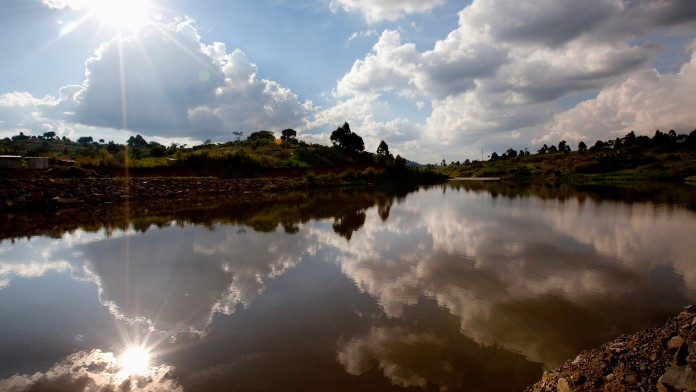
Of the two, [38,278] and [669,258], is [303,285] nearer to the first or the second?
[38,278]

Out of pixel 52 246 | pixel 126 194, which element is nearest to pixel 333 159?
pixel 126 194

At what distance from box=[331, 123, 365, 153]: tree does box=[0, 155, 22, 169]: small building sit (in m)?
63.2

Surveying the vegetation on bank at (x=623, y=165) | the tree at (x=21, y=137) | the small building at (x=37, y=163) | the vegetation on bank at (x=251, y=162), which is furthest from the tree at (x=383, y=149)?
the tree at (x=21, y=137)

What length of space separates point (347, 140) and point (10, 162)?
64176 mm

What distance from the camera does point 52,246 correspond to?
14.9m

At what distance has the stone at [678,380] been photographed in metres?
3.90

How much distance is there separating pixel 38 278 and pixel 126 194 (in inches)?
961

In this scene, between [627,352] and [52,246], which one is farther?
[52,246]

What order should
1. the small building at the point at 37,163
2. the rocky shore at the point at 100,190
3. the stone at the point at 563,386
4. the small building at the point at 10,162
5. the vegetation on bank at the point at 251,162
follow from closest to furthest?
the stone at the point at 563,386 < the rocky shore at the point at 100,190 < the small building at the point at 10,162 < the small building at the point at 37,163 < the vegetation on bank at the point at 251,162

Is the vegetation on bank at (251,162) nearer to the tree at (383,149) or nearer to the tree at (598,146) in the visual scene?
the tree at (383,149)

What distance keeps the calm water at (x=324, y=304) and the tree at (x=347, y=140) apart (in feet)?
230

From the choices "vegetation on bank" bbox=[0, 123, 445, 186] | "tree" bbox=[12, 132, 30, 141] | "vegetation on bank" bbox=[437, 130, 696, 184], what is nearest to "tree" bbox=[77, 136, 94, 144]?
"tree" bbox=[12, 132, 30, 141]

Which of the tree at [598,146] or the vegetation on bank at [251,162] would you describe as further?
the tree at [598,146]

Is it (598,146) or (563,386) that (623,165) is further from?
(563,386)
